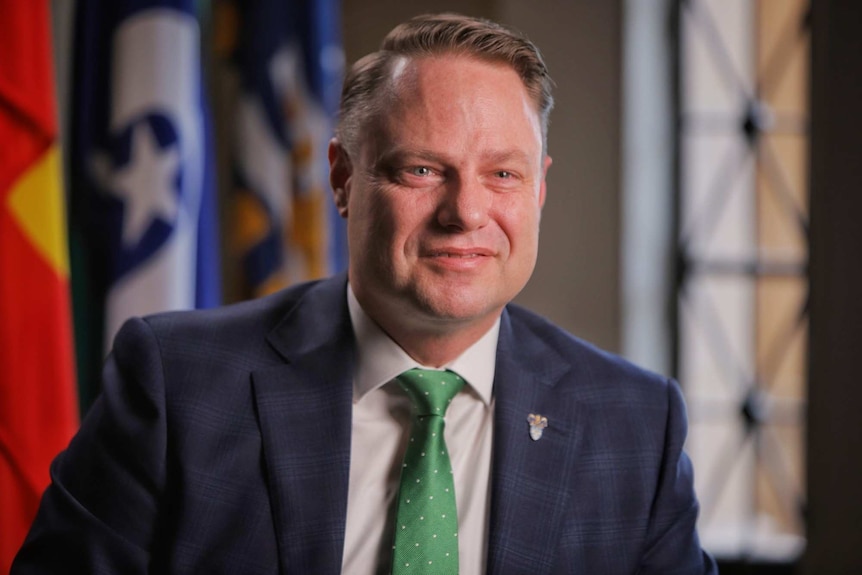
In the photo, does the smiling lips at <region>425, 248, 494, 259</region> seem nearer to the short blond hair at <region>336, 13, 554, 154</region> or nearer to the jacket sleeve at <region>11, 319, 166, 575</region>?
the short blond hair at <region>336, 13, 554, 154</region>

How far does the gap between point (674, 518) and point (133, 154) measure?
1615 millimetres

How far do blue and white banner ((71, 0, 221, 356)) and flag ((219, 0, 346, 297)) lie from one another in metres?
0.84

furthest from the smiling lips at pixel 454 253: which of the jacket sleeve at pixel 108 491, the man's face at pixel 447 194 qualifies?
the jacket sleeve at pixel 108 491

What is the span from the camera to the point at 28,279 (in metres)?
2.29

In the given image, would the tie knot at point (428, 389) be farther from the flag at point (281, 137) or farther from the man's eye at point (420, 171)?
the flag at point (281, 137)

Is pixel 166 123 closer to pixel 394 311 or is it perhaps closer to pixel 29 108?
pixel 29 108

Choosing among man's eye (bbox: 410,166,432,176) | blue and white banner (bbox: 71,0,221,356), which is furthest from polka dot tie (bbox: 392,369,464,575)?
blue and white banner (bbox: 71,0,221,356)

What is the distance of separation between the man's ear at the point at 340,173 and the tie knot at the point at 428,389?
1.11ft

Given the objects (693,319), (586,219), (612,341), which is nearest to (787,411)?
(693,319)

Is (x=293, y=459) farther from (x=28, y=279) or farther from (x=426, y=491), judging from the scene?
(x=28, y=279)

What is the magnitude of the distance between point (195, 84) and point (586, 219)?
1591 millimetres

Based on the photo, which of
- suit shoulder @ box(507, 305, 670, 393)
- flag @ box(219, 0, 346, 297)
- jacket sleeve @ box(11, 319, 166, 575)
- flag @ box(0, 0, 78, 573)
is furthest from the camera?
flag @ box(219, 0, 346, 297)

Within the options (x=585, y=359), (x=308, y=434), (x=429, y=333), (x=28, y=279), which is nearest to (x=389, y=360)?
(x=429, y=333)

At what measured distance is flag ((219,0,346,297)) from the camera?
3.59 m
